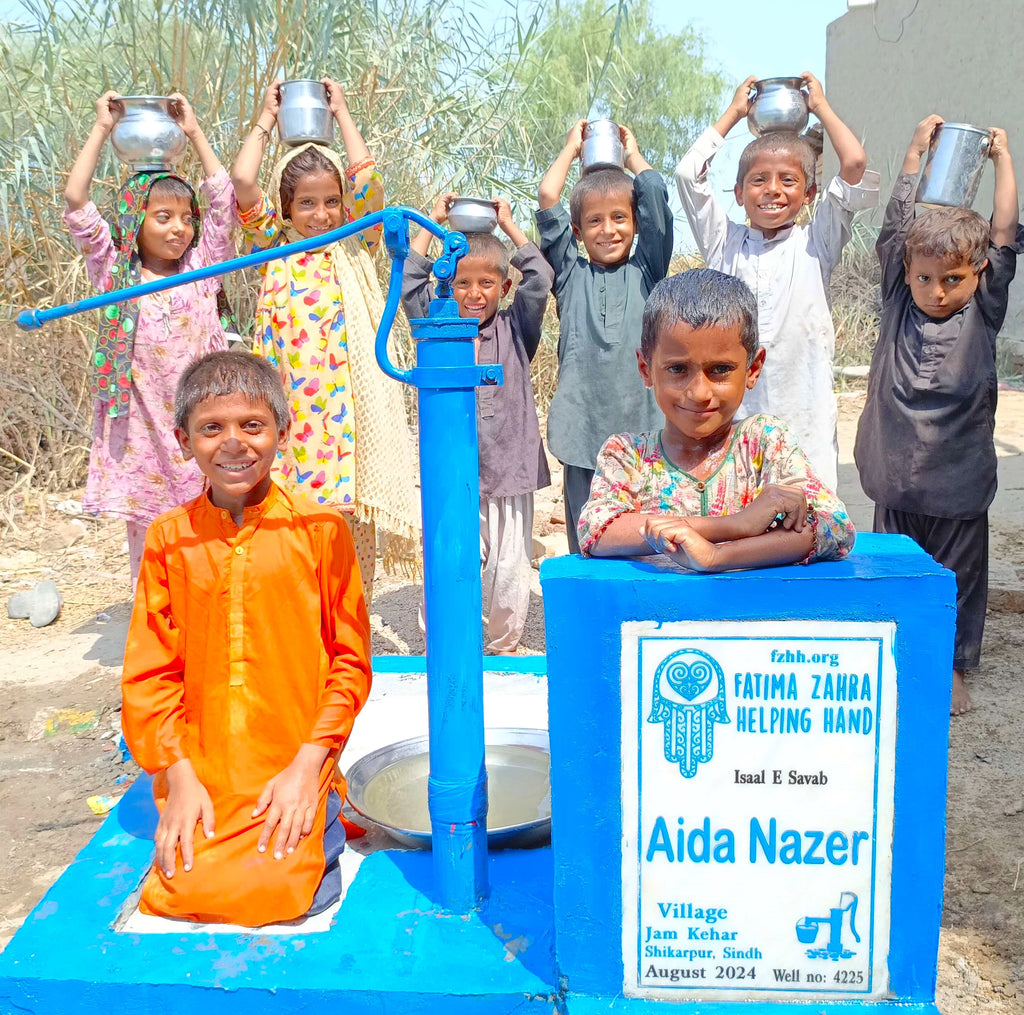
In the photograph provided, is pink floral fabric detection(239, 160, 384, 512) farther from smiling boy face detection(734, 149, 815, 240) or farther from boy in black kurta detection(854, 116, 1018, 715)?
boy in black kurta detection(854, 116, 1018, 715)

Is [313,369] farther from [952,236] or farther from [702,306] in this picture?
[952,236]

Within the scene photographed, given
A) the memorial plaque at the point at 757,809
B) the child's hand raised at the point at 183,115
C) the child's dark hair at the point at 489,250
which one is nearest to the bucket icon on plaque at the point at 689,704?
the memorial plaque at the point at 757,809

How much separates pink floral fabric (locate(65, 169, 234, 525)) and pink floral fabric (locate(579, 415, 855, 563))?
75.8 inches

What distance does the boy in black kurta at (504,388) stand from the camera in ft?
10.6

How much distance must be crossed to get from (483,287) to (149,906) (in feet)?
6.73

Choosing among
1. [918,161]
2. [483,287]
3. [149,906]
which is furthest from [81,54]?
[149,906]

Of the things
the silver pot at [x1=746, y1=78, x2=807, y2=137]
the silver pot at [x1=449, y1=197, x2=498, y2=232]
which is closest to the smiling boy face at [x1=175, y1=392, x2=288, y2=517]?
the silver pot at [x1=449, y1=197, x2=498, y2=232]

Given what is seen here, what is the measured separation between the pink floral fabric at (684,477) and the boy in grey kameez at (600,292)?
1.35 metres

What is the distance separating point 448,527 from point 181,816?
0.72 metres

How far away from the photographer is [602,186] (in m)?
3.12

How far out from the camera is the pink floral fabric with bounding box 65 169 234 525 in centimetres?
326

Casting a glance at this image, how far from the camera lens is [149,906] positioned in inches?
70.9

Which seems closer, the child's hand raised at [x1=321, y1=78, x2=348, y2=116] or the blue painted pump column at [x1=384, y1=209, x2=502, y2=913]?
the blue painted pump column at [x1=384, y1=209, x2=502, y2=913]

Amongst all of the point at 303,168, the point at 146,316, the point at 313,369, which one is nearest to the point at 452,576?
the point at 313,369
